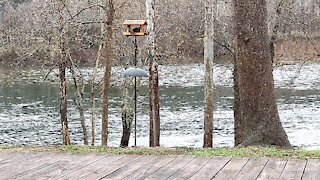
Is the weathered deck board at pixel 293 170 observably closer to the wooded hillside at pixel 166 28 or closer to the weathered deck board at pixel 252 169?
the weathered deck board at pixel 252 169

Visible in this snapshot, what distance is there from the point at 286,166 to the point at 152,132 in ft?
27.4

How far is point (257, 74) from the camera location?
6777 millimetres

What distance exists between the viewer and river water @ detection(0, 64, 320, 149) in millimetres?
18906

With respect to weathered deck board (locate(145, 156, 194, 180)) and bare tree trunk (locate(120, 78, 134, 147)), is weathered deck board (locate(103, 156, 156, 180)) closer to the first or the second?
weathered deck board (locate(145, 156, 194, 180))

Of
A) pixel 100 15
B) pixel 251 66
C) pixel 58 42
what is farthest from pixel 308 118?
pixel 251 66

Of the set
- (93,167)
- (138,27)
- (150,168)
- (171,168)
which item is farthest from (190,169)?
(138,27)

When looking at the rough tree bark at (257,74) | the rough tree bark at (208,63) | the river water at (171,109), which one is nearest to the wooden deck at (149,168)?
the rough tree bark at (257,74)

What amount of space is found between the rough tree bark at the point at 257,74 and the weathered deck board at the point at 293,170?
1.93 meters

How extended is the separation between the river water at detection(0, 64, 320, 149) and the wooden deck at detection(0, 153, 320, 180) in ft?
35.4

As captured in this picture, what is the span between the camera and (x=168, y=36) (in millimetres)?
17750

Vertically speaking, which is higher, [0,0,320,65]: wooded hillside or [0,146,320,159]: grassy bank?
[0,0,320,65]: wooded hillside

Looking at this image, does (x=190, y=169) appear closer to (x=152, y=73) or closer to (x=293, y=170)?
(x=293, y=170)

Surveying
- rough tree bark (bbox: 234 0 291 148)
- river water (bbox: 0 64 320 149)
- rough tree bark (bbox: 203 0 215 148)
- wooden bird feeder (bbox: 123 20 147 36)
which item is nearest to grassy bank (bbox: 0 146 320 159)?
rough tree bark (bbox: 234 0 291 148)

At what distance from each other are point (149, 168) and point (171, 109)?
1921 centimetres
